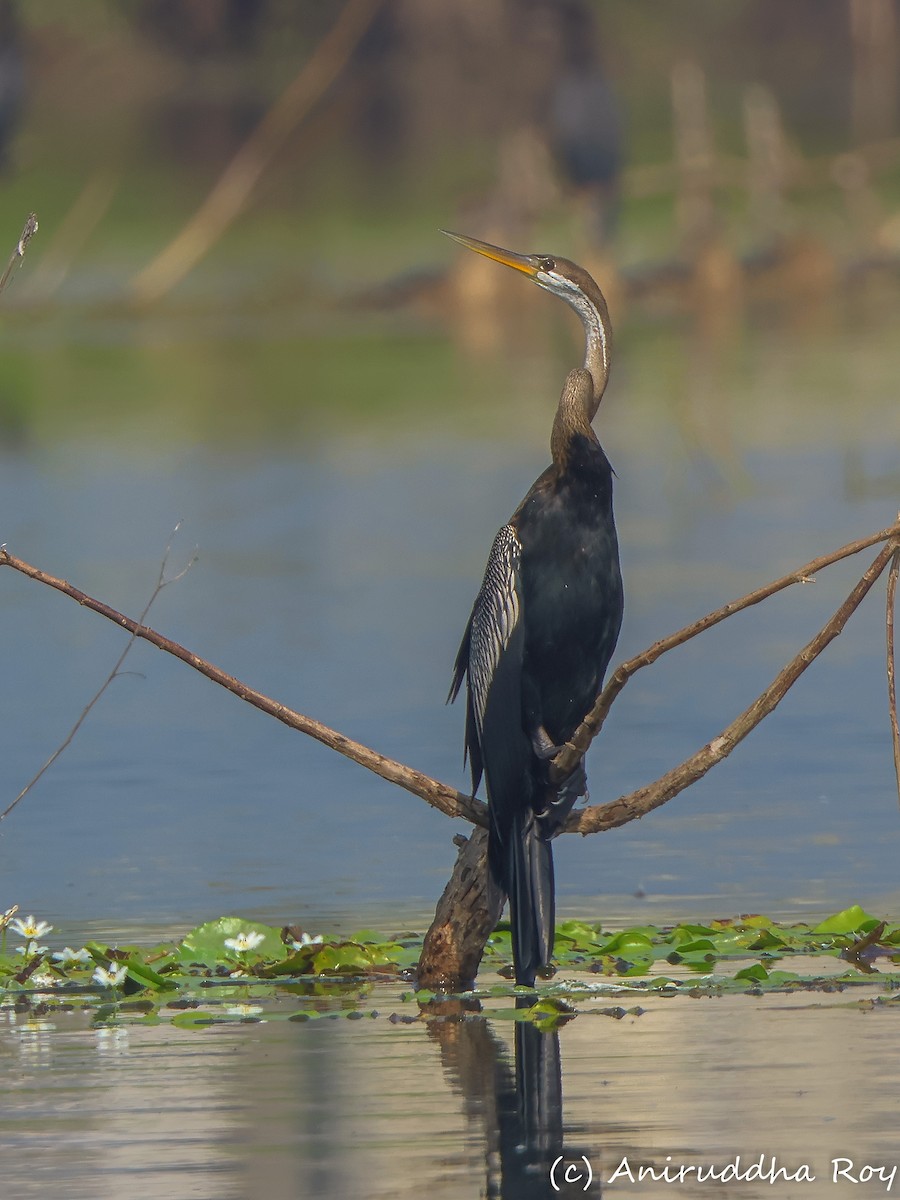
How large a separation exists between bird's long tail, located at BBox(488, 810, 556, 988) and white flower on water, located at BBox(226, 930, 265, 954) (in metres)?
0.54

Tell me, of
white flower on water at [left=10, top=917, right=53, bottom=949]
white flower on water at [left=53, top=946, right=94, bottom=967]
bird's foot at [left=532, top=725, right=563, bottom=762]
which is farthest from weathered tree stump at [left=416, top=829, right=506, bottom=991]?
white flower on water at [left=10, top=917, right=53, bottom=949]

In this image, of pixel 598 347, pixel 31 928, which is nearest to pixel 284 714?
pixel 31 928

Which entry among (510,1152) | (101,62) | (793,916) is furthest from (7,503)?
(101,62)

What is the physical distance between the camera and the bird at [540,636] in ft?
18.8

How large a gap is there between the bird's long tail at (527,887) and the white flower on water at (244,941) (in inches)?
21.5

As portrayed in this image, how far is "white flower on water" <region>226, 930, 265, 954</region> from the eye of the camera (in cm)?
589

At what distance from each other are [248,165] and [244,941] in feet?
96.0

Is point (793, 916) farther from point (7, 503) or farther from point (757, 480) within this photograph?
point (7, 503)

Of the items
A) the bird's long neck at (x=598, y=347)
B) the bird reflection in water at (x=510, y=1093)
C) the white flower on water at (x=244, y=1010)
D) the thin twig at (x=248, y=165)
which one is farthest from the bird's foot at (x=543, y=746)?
the thin twig at (x=248, y=165)

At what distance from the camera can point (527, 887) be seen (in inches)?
224

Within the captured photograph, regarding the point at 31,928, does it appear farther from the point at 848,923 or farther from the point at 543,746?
the point at 848,923

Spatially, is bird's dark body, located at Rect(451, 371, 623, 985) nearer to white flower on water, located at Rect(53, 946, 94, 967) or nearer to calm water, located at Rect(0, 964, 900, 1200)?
calm water, located at Rect(0, 964, 900, 1200)

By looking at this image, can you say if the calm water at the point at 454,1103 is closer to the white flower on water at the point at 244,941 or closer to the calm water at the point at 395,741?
the calm water at the point at 395,741

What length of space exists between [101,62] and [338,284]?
19823 mm
